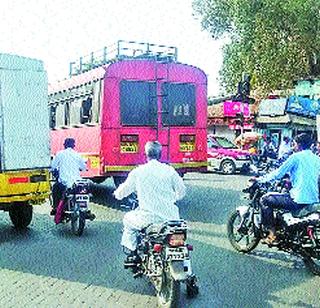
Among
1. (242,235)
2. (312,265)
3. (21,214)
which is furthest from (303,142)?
(21,214)

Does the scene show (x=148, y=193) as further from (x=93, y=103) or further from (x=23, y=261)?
(x=93, y=103)

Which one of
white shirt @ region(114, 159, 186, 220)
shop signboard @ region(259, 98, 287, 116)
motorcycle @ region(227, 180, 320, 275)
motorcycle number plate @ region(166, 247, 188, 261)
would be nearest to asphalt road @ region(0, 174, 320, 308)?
motorcycle @ region(227, 180, 320, 275)

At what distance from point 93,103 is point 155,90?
143 centimetres

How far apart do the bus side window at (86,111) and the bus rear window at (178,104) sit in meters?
1.74

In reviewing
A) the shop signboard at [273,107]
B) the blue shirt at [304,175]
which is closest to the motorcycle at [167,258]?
the blue shirt at [304,175]

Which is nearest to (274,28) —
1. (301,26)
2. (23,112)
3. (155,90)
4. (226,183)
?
(301,26)

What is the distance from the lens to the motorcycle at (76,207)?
8.48 m

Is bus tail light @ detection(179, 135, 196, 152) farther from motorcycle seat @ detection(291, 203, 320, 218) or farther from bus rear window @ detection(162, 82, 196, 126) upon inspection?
motorcycle seat @ detection(291, 203, 320, 218)

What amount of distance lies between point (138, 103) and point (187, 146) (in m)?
1.53

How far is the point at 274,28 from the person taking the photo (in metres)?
25.9

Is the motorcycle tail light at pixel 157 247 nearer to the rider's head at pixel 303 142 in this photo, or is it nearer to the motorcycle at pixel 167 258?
the motorcycle at pixel 167 258

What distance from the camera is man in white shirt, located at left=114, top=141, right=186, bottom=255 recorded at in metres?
5.30

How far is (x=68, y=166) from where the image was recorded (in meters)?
9.05

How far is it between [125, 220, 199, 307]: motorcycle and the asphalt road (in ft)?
1.02
